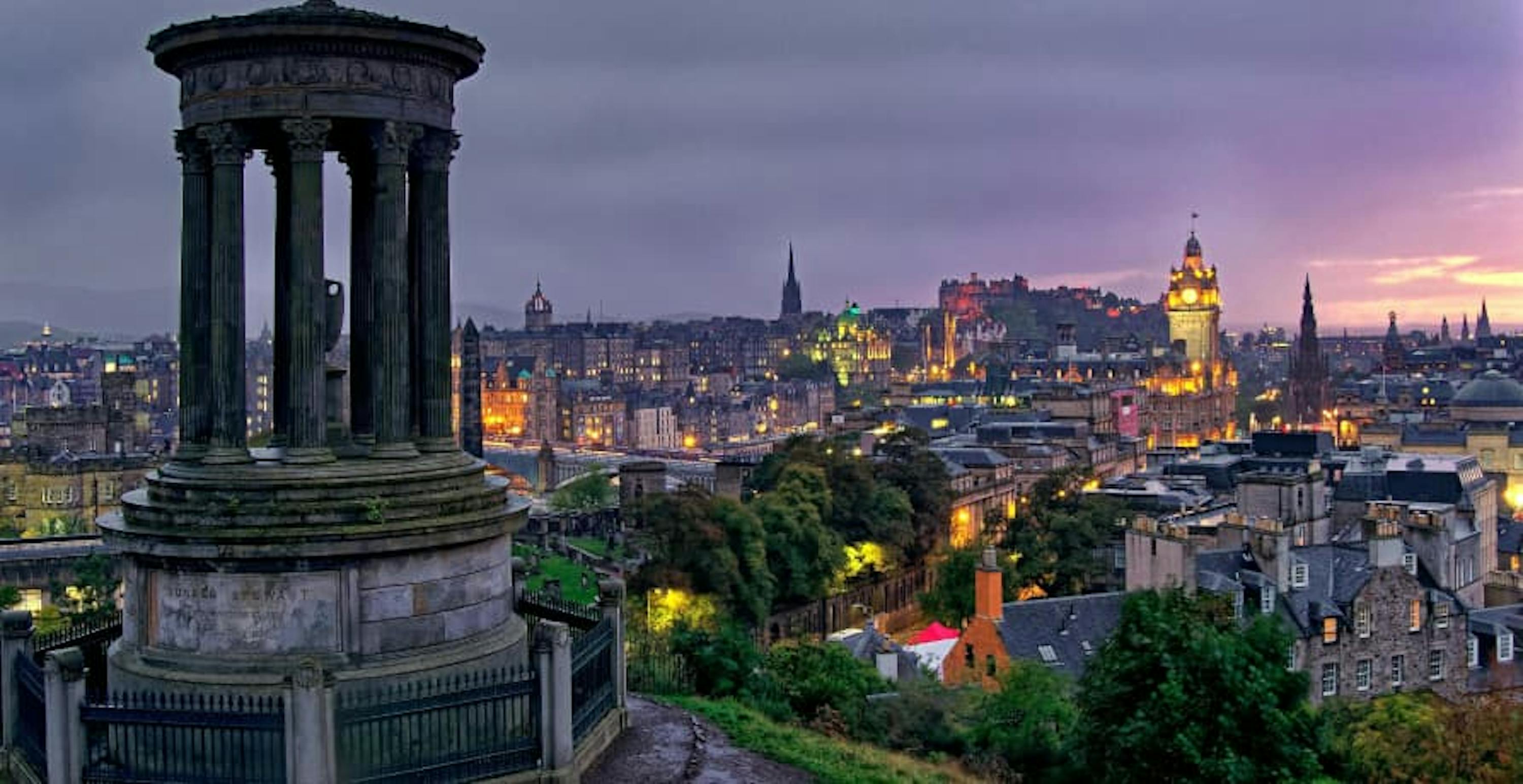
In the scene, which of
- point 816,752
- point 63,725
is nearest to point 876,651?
point 816,752

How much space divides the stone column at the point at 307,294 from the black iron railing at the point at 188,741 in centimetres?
353

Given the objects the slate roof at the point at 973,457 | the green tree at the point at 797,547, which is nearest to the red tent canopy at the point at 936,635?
the green tree at the point at 797,547

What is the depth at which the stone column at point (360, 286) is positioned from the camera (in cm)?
2211

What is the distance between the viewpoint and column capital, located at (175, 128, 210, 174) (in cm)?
2142

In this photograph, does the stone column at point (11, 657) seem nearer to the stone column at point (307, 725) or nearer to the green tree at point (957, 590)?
the stone column at point (307, 725)

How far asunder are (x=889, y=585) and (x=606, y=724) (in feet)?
204

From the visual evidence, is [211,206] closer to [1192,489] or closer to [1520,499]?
[1192,489]

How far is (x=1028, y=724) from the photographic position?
31.0m

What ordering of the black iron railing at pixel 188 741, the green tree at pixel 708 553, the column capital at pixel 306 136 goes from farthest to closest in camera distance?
the green tree at pixel 708 553
the column capital at pixel 306 136
the black iron railing at pixel 188 741

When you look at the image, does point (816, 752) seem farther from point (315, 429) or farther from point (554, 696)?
point (315, 429)

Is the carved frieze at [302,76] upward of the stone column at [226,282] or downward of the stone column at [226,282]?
upward

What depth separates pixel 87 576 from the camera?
55312mm

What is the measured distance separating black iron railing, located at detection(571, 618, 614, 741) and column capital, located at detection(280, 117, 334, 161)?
758 cm

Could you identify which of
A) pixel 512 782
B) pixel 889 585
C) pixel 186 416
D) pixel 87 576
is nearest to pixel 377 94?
pixel 186 416
